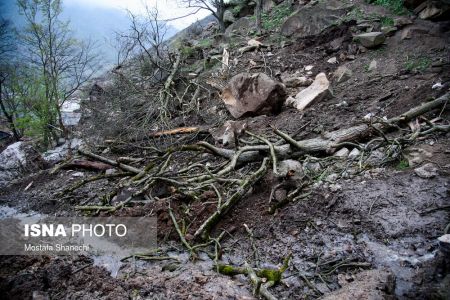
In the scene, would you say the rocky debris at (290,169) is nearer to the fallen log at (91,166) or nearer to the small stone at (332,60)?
the fallen log at (91,166)

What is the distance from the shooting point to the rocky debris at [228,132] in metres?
5.38

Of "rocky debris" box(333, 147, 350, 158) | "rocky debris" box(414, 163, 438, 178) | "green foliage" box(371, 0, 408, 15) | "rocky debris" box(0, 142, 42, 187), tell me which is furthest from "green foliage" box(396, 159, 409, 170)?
"rocky debris" box(0, 142, 42, 187)

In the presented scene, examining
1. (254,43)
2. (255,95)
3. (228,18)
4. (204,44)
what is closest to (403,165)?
(255,95)

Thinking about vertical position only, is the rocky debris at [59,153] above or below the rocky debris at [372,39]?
above

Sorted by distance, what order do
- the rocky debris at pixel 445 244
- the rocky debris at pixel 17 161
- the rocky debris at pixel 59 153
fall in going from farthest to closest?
the rocky debris at pixel 59 153, the rocky debris at pixel 17 161, the rocky debris at pixel 445 244

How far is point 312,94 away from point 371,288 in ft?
14.9

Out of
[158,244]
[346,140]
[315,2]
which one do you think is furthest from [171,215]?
[315,2]

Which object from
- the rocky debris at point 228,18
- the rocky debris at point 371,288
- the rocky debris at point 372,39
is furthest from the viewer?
the rocky debris at point 228,18

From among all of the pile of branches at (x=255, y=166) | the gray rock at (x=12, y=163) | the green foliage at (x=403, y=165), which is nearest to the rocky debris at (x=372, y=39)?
the pile of branches at (x=255, y=166)

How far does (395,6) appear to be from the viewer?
7.25 metres

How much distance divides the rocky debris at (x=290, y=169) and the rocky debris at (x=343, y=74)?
3.39 m

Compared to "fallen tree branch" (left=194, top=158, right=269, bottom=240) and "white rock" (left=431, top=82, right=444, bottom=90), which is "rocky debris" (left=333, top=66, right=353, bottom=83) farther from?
"fallen tree branch" (left=194, top=158, right=269, bottom=240)

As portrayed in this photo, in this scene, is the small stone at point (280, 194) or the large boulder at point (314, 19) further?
the large boulder at point (314, 19)

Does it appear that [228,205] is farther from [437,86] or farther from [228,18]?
[228,18]
